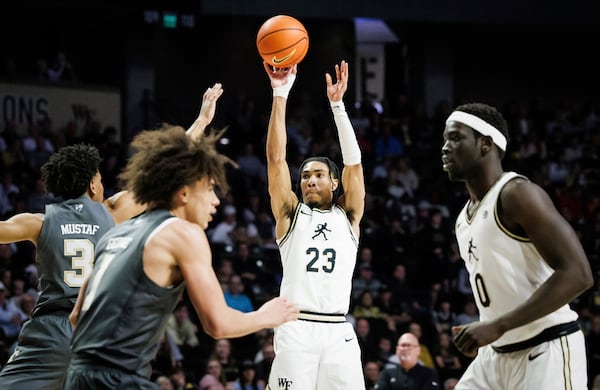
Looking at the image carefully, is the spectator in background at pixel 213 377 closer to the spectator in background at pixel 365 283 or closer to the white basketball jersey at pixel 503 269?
the spectator in background at pixel 365 283

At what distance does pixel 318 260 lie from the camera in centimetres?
654

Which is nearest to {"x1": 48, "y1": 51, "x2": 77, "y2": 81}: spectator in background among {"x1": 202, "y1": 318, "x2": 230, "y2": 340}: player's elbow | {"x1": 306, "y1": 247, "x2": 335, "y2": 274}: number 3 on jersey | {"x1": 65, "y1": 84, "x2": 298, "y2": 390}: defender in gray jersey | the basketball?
the basketball

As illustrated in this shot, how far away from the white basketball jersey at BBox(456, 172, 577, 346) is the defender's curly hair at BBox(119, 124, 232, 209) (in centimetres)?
125

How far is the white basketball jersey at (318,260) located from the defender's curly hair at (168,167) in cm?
256

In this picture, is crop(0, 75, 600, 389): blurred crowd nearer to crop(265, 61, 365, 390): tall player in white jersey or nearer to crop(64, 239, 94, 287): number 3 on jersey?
crop(265, 61, 365, 390): tall player in white jersey

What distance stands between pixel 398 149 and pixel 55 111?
246 inches

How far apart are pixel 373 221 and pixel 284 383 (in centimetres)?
898

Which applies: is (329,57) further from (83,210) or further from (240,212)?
(83,210)

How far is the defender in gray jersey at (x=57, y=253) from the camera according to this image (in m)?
5.25

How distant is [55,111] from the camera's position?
55.2ft

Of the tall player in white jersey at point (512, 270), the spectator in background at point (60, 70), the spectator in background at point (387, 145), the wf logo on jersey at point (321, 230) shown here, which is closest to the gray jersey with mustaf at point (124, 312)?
the tall player in white jersey at point (512, 270)

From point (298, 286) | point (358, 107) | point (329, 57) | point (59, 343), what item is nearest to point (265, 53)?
point (298, 286)

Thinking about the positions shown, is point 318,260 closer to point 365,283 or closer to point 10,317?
point 10,317

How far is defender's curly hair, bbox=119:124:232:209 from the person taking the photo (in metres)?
3.90
